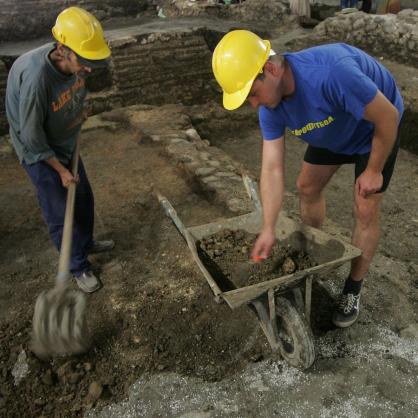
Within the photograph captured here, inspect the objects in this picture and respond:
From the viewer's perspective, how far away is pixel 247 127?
6930 millimetres

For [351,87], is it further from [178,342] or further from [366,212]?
[178,342]

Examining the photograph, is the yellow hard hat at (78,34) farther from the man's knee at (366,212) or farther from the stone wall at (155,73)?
the stone wall at (155,73)

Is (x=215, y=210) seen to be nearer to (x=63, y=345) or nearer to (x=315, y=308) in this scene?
(x=315, y=308)

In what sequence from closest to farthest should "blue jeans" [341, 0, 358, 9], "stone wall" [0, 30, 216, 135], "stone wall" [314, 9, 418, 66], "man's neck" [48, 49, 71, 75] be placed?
"man's neck" [48, 49, 71, 75], "stone wall" [0, 30, 216, 135], "stone wall" [314, 9, 418, 66], "blue jeans" [341, 0, 358, 9]

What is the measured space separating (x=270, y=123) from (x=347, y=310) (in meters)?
1.26

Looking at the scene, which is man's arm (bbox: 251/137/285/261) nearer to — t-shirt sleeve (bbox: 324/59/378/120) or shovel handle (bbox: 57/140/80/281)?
t-shirt sleeve (bbox: 324/59/378/120)

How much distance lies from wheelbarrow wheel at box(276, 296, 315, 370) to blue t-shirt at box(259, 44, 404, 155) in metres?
0.93

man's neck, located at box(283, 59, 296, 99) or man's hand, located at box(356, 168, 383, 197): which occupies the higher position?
man's neck, located at box(283, 59, 296, 99)

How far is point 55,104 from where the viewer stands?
2.77 meters

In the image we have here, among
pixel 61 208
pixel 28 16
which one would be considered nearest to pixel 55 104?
pixel 61 208

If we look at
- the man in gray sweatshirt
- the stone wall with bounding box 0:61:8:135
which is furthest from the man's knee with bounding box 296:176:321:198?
the stone wall with bounding box 0:61:8:135

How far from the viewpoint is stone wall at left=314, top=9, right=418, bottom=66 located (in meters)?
6.86

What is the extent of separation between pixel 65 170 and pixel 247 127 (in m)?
4.46

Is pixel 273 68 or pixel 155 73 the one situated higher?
pixel 273 68
